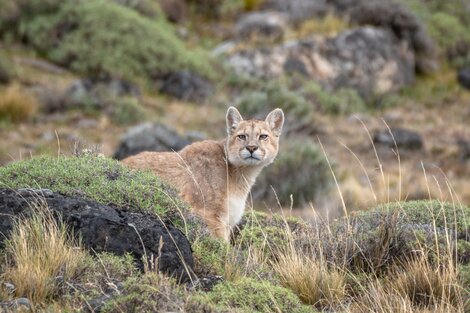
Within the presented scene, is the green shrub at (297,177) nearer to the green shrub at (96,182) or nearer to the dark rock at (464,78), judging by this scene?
the green shrub at (96,182)

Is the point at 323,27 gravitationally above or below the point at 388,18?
below

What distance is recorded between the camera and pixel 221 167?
9984 mm

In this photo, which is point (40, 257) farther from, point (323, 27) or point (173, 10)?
point (173, 10)

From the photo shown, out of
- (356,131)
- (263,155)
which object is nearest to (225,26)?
(356,131)

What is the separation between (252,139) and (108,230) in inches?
137

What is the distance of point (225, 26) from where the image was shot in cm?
3512

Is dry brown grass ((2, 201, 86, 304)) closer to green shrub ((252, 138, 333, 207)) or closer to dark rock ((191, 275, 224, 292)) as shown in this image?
dark rock ((191, 275, 224, 292))

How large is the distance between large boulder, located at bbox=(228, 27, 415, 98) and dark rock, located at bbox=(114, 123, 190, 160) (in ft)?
33.5

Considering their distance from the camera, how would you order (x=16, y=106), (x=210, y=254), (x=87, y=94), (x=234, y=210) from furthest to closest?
(x=87, y=94), (x=16, y=106), (x=234, y=210), (x=210, y=254)

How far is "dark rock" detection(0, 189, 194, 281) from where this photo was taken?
7.07 metres

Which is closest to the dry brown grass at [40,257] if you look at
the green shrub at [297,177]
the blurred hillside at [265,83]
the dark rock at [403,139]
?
the blurred hillside at [265,83]

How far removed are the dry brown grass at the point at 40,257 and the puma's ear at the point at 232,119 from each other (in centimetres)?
392

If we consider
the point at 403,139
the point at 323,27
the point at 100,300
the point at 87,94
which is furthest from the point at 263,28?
the point at 100,300

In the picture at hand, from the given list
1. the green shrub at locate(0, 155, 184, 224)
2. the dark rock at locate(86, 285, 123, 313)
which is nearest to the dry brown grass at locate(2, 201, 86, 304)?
the dark rock at locate(86, 285, 123, 313)
